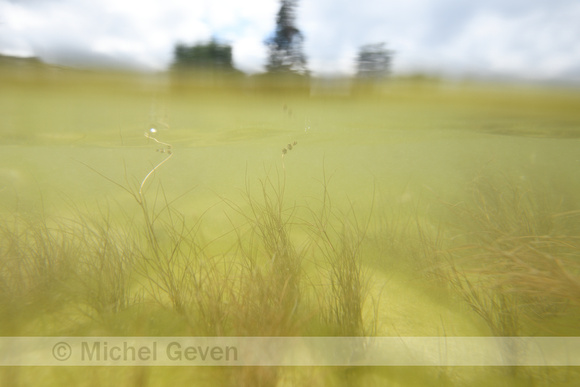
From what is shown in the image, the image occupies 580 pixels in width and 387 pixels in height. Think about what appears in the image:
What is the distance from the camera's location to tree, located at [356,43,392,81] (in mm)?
3973

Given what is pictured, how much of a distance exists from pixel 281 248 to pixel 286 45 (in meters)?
2.97

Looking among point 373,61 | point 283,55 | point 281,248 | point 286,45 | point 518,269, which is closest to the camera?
point 518,269

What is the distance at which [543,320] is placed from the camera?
2713 millimetres

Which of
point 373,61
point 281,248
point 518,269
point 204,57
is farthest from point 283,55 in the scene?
point 518,269

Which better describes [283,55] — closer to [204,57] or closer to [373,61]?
[204,57]

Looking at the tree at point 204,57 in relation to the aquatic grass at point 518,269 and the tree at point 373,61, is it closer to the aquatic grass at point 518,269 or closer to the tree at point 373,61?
the tree at point 373,61

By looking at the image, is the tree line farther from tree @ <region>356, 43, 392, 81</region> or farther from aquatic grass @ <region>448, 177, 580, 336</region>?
aquatic grass @ <region>448, 177, 580, 336</region>

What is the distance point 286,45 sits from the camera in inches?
156

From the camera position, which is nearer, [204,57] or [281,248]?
[281,248]

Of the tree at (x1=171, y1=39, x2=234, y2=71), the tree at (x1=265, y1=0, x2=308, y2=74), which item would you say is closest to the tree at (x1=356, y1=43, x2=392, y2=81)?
the tree at (x1=265, y1=0, x2=308, y2=74)

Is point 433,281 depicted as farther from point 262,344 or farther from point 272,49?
point 272,49

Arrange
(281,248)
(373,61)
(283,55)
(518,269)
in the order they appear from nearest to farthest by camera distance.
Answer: (518,269), (281,248), (283,55), (373,61)

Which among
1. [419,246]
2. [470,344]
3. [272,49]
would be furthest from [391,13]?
[470,344]

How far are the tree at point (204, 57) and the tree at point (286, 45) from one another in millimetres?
653
